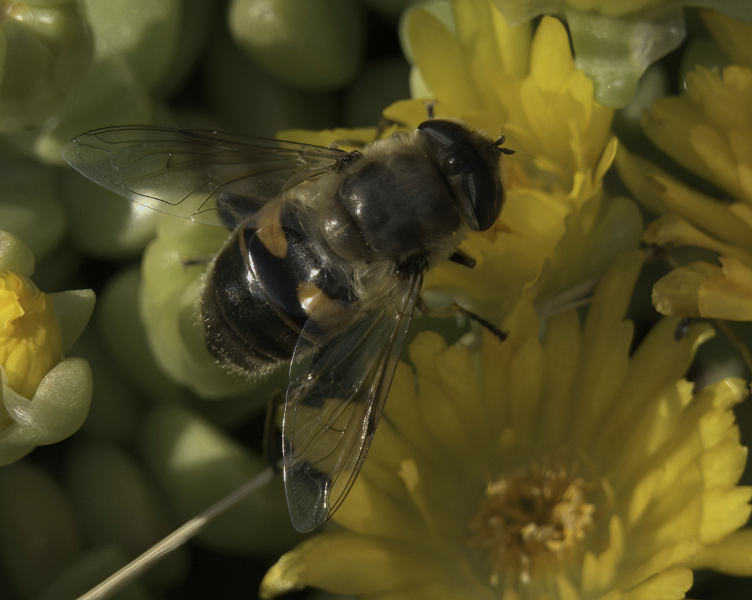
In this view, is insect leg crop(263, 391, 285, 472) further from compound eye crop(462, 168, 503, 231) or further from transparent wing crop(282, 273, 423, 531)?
compound eye crop(462, 168, 503, 231)

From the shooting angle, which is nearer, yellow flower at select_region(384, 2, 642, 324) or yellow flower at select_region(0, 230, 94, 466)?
yellow flower at select_region(0, 230, 94, 466)

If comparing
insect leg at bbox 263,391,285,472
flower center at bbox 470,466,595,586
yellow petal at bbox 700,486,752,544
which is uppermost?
yellow petal at bbox 700,486,752,544

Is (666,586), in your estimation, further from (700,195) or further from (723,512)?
(700,195)

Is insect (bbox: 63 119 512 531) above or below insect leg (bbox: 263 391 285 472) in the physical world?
above

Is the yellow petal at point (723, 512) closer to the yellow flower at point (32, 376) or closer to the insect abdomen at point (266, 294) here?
the insect abdomen at point (266, 294)

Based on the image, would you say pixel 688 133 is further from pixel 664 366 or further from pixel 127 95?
pixel 127 95

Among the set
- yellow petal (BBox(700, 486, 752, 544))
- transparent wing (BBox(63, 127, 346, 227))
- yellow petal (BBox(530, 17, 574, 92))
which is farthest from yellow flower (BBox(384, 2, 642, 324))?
yellow petal (BBox(700, 486, 752, 544))

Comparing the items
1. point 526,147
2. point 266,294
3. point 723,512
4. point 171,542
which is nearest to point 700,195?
point 526,147

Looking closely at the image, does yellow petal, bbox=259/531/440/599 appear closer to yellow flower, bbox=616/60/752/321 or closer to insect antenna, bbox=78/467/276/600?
insect antenna, bbox=78/467/276/600

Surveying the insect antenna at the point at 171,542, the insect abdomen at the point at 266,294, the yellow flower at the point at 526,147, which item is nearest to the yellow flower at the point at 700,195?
the yellow flower at the point at 526,147
